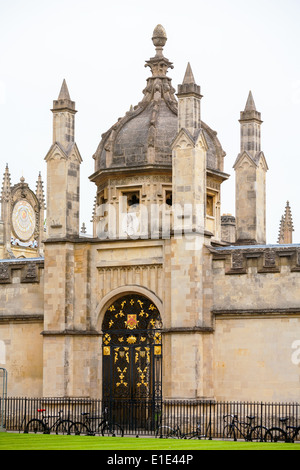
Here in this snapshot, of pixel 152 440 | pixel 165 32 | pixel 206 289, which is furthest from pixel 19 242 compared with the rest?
pixel 152 440

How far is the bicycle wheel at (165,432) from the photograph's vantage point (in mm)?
33487

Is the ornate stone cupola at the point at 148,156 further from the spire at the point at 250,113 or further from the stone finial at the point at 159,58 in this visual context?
the spire at the point at 250,113

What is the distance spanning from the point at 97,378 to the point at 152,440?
6363 mm

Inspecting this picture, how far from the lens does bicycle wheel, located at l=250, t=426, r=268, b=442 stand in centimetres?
3141

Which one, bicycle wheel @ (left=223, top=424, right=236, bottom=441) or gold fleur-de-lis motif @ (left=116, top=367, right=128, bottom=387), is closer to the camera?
bicycle wheel @ (left=223, top=424, right=236, bottom=441)

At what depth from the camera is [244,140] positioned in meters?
38.9

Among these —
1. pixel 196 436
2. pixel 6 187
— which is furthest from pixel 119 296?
pixel 6 187

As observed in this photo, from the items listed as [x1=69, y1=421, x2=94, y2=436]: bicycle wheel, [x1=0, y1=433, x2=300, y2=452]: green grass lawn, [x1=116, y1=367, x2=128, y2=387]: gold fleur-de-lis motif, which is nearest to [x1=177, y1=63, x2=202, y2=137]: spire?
[x1=116, y1=367, x2=128, y2=387]: gold fleur-de-lis motif

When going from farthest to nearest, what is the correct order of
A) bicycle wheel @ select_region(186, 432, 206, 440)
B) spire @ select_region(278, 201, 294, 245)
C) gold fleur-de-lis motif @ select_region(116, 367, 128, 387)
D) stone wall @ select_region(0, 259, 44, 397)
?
1. spire @ select_region(278, 201, 294, 245)
2. stone wall @ select_region(0, 259, 44, 397)
3. gold fleur-de-lis motif @ select_region(116, 367, 128, 387)
4. bicycle wheel @ select_region(186, 432, 206, 440)

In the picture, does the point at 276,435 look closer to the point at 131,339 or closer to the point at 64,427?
the point at 131,339

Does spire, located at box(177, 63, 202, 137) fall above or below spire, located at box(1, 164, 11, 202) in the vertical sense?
below

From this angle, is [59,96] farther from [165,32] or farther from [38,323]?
[38,323]

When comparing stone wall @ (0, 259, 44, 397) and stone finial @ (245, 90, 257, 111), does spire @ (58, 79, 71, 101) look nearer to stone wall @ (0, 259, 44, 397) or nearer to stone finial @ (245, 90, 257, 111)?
stone wall @ (0, 259, 44, 397)

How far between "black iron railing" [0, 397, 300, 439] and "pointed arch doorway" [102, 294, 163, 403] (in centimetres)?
45
